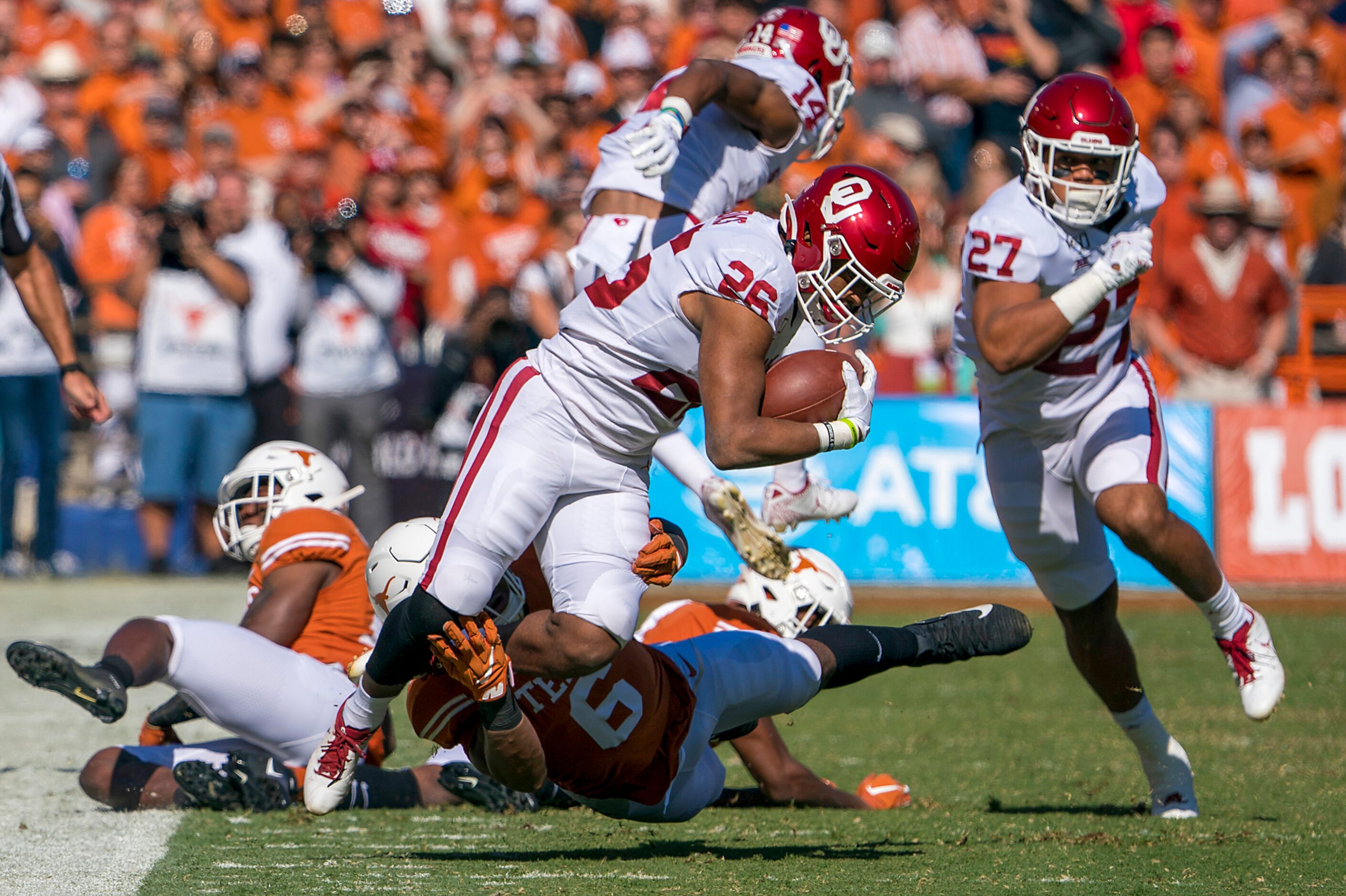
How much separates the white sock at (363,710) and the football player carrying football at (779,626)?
1052 millimetres

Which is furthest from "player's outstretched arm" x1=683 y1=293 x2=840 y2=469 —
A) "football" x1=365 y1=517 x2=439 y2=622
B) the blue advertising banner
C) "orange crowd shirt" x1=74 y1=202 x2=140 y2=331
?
"orange crowd shirt" x1=74 y1=202 x2=140 y2=331

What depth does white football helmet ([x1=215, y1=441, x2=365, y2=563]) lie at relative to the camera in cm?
537

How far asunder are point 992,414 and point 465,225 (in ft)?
23.4

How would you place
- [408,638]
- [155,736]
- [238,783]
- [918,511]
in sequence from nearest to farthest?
[408,638]
[238,783]
[155,736]
[918,511]

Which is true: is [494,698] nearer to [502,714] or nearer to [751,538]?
[502,714]

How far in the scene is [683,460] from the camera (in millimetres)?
5352

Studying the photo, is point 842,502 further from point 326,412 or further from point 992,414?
point 326,412

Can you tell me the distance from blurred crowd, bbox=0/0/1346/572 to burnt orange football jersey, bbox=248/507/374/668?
14.1 ft

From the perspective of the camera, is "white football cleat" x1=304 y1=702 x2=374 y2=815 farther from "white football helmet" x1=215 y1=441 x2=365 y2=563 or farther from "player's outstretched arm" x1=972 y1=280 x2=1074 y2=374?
"player's outstretched arm" x1=972 y1=280 x2=1074 y2=374

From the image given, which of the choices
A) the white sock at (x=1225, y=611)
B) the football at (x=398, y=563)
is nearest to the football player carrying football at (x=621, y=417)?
the football at (x=398, y=563)

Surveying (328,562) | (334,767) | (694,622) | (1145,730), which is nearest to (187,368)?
(328,562)

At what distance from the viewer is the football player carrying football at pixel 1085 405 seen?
4.82m

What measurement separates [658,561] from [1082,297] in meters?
1.51

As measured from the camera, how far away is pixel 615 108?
1245 cm
